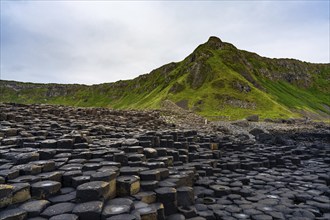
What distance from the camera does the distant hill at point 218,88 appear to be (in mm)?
66438

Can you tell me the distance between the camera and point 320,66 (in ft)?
533

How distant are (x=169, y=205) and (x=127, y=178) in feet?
3.97

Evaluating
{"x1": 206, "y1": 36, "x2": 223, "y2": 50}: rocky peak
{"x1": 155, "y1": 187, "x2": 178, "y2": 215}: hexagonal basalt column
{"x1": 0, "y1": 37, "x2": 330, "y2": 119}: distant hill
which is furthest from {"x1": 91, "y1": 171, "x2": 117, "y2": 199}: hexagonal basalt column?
{"x1": 206, "y1": 36, "x2": 223, "y2": 50}: rocky peak

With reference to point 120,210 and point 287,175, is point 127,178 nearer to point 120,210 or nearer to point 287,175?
point 120,210

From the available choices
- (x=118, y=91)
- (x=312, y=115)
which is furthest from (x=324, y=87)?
(x=118, y=91)

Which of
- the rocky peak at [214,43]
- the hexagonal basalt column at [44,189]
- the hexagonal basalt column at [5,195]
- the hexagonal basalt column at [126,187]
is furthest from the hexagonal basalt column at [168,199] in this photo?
the rocky peak at [214,43]

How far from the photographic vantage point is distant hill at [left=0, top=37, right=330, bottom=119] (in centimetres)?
6644

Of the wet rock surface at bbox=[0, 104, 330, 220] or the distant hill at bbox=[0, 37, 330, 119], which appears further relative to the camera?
the distant hill at bbox=[0, 37, 330, 119]

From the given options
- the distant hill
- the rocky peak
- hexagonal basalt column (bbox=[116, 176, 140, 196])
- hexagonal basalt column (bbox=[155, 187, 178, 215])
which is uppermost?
the rocky peak

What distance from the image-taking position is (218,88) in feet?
241

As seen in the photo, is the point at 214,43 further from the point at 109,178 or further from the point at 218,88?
the point at 109,178

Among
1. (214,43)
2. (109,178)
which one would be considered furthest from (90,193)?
(214,43)

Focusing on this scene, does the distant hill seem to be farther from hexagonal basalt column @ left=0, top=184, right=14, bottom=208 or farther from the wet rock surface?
hexagonal basalt column @ left=0, top=184, right=14, bottom=208

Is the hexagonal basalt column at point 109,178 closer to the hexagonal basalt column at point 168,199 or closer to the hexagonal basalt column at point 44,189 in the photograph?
the hexagonal basalt column at point 44,189
